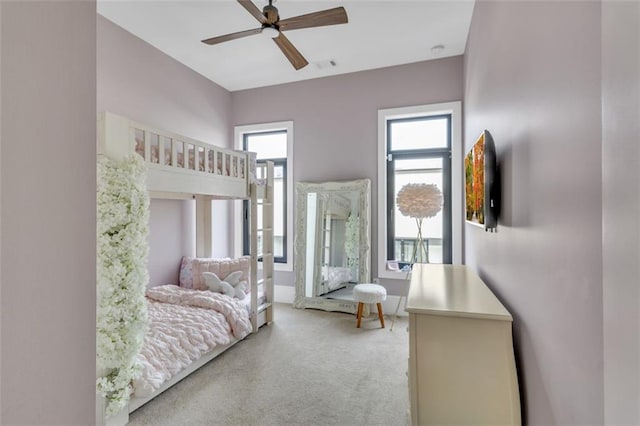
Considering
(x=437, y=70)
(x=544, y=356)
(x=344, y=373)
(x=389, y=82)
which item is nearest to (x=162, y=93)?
(x=389, y=82)

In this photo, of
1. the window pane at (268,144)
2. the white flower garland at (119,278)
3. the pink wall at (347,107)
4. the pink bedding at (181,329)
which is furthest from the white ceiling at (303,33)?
the pink bedding at (181,329)

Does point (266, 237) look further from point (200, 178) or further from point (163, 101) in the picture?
point (163, 101)

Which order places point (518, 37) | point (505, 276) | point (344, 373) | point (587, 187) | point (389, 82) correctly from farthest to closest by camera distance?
point (389, 82) → point (344, 373) → point (505, 276) → point (518, 37) → point (587, 187)

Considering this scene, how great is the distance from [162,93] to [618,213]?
13.3 feet

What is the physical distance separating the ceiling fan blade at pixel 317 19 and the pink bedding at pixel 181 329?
2.41m

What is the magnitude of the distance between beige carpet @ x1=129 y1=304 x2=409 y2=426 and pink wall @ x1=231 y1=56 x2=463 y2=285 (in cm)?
123

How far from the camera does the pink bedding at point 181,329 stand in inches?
83.7

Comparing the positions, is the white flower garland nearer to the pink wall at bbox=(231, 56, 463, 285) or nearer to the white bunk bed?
the white bunk bed

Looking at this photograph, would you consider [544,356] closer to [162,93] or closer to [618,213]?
[618,213]

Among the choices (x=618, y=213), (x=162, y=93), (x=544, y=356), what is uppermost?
(x=162, y=93)

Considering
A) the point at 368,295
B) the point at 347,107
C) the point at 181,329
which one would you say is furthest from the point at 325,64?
the point at 181,329

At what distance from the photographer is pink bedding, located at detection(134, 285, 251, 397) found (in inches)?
83.7

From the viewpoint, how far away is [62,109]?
1.81ft

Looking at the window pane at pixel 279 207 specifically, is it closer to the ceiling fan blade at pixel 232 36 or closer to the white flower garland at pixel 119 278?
the ceiling fan blade at pixel 232 36
